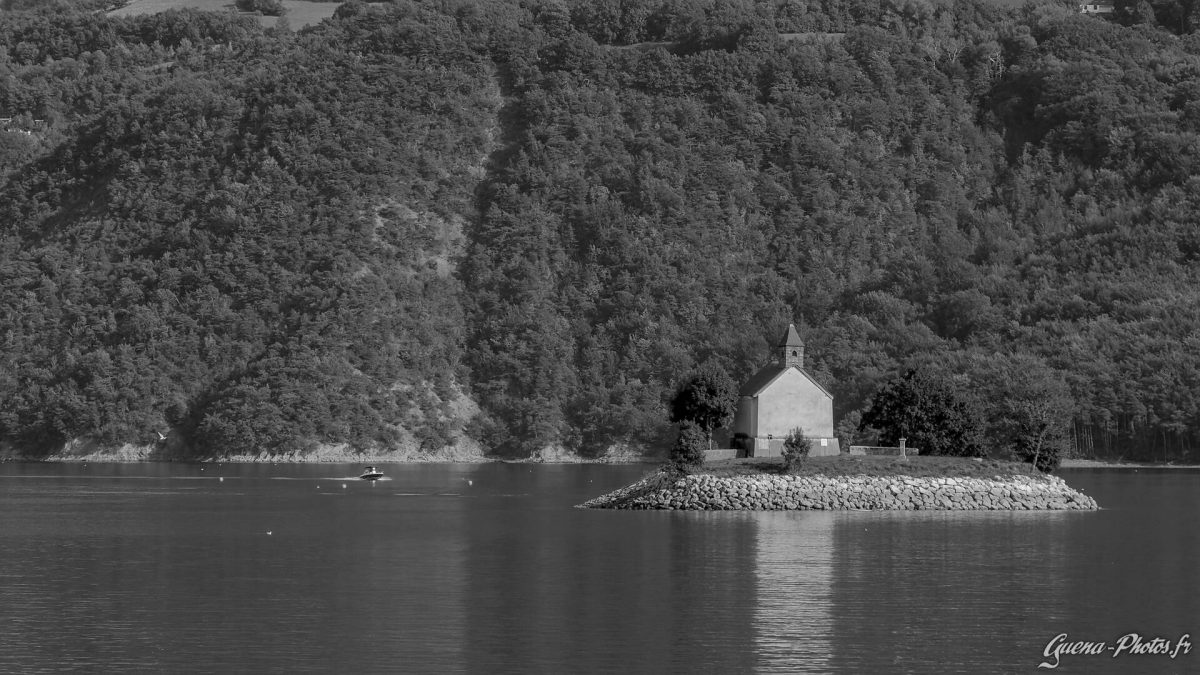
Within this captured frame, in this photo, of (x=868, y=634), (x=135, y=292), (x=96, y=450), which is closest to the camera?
(x=868, y=634)

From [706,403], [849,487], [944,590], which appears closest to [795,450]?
[849,487]

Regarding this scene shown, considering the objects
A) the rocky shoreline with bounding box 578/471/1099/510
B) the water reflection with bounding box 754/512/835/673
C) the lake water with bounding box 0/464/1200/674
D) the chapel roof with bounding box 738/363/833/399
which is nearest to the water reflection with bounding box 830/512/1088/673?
the lake water with bounding box 0/464/1200/674

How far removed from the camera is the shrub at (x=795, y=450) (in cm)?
7462

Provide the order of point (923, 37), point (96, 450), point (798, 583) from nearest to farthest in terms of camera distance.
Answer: point (798, 583)
point (96, 450)
point (923, 37)

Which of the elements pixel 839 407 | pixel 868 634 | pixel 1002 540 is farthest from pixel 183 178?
pixel 868 634

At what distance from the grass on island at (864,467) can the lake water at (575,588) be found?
2312mm

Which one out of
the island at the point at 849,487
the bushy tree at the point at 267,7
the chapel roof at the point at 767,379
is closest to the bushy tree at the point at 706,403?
the chapel roof at the point at 767,379

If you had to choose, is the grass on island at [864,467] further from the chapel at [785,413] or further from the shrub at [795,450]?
the chapel at [785,413]

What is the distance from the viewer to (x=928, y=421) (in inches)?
3184

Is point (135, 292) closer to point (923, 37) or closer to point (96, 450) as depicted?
point (96, 450)

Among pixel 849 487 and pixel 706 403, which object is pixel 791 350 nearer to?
pixel 706 403

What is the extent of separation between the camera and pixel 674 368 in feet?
427

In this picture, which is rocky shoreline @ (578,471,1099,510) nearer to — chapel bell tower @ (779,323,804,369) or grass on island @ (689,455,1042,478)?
grass on island @ (689,455,1042,478)

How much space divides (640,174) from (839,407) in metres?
34.0
